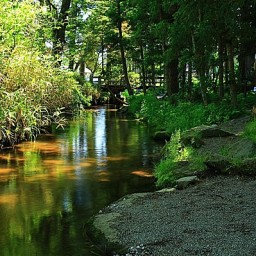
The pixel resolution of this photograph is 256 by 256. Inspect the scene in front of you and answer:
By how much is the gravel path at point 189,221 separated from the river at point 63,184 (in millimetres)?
608

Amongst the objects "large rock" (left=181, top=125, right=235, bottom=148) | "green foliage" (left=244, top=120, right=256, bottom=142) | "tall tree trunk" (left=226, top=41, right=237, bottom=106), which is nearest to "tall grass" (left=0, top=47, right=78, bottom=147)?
"large rock" (left=181, top=125, right=235, bottom=148)

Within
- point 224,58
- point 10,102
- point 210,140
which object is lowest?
point 210,140

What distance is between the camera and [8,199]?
948 cm

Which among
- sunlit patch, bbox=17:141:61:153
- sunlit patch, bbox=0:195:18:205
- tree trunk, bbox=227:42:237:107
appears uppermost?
tree trunk, bbox=227:42:237:107

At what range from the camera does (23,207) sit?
8891 millimetres

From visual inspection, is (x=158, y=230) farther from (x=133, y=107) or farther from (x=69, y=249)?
(x=133, y=107)

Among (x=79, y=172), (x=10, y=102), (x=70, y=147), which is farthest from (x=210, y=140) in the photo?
(x=10, y=102)

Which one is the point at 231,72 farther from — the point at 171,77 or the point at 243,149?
the point at 171,77

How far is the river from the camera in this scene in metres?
7.15

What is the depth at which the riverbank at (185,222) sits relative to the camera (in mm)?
5762

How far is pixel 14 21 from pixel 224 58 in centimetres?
812

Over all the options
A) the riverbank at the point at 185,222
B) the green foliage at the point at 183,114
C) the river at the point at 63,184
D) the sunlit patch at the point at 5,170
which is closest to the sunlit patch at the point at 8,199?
the river at the point at 63,184

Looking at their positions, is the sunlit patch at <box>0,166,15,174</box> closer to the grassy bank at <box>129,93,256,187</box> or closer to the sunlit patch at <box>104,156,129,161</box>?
the sunlit patch at <box>104,156,129,161</box>

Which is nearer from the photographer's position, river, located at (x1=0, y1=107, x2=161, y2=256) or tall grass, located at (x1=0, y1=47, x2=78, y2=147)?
river, located at (x1=0, y1=107, x2=161, y2=256)
